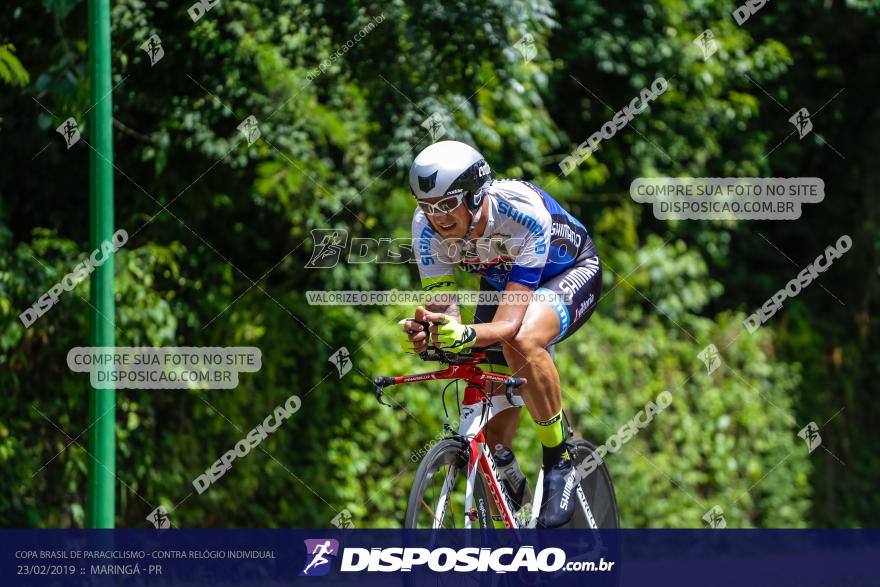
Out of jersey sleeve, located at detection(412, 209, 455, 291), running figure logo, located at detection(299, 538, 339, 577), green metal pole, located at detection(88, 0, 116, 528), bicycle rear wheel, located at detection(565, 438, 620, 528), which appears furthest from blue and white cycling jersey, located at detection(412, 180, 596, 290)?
green metal pole, located at detection(88, 0, 116, 528)

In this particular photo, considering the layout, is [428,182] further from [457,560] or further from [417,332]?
[457,560]

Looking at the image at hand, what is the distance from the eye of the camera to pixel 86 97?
7215mm

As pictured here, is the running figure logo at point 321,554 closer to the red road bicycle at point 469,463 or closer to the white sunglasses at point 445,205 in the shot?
the red road bicycle at point 469,463

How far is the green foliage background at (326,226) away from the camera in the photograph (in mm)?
7363

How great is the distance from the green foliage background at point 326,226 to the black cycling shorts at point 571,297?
2.20 metres

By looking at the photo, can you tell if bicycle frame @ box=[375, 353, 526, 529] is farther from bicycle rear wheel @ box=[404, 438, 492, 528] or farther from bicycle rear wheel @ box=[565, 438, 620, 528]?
bicycle rear wheel @ box=[565, 438, 620, 528]

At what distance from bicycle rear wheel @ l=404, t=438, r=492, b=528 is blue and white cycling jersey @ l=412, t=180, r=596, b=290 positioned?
0.76m

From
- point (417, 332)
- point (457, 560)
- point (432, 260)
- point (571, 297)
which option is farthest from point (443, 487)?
point (571, 297)

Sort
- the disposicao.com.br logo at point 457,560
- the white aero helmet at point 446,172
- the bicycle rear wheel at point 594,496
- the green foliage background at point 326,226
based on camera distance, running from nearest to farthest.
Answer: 1. the disposicao.com.br logo at point 457,560
2. the white aero helmet at point 446,172
3. the bicycle rear wheel at point 594,496
4. the green foliage background at point 326,226

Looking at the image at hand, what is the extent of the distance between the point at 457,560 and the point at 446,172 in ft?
4.98

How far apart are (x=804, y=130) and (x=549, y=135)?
388cm

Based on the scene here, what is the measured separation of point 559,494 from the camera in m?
5.36

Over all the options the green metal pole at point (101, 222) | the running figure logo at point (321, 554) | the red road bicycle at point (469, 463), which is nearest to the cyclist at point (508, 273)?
the red road bicycle at point (469, 463)

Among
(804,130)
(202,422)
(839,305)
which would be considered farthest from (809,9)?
(202,422)
